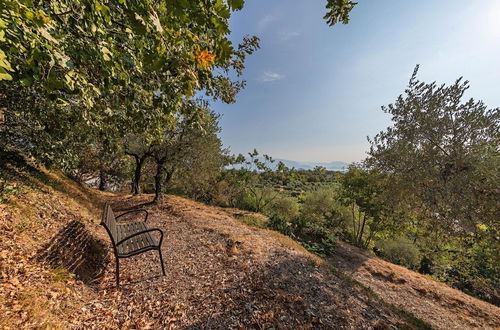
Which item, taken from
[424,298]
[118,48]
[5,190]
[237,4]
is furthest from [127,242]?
[424,298]

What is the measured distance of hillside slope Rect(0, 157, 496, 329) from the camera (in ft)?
8.45

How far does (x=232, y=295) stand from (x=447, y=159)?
6646mm

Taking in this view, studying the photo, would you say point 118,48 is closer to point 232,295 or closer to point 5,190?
point 232,295

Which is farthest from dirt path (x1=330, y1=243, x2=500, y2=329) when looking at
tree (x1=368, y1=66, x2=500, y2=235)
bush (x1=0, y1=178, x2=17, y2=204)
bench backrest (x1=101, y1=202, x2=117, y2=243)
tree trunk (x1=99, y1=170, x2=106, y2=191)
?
tree trunk (x1=99, y1=170, x2=106, y2=191)

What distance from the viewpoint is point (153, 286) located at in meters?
3.57

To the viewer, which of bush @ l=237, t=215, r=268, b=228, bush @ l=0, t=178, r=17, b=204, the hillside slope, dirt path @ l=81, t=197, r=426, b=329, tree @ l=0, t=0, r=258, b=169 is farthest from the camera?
bush @ l=237, t=215, r=268, b=228

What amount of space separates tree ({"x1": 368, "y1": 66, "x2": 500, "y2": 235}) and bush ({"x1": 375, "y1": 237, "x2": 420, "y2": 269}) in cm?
999

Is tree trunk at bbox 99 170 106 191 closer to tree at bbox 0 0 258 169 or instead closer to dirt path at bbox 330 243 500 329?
tree at bbox 0 0 258 169

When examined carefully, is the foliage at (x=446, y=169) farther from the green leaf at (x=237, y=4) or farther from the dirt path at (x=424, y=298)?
the green leaf at (x=237, y=4)

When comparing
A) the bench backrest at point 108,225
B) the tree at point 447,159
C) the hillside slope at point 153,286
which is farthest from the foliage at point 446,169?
the bench backrest at point 108,225

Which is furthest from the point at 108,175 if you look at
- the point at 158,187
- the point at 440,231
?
the point at 440,231

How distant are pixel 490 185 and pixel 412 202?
5.25 ft

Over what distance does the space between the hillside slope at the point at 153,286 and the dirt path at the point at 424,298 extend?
3194 millimetres

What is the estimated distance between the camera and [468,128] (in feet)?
16.4
